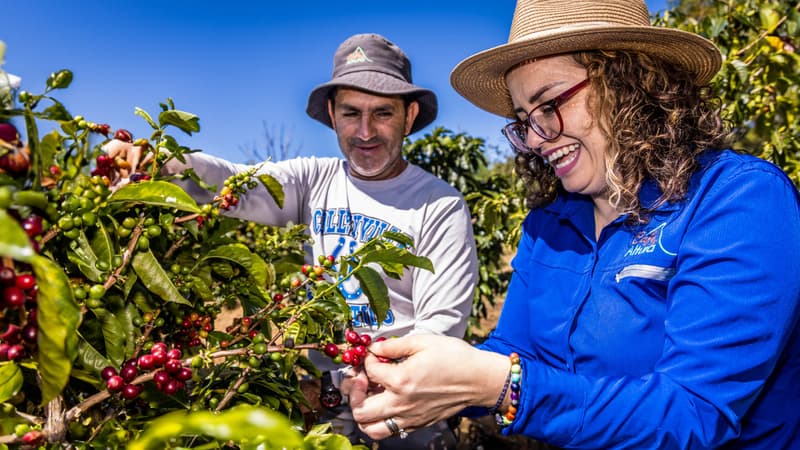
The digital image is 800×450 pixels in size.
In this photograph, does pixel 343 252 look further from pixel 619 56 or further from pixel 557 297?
pixel 619 56

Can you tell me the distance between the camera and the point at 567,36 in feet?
5.55

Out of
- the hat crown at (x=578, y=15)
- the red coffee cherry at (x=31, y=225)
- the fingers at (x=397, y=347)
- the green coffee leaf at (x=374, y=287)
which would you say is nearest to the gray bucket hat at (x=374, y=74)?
the hat crown at (x=578, y=15)

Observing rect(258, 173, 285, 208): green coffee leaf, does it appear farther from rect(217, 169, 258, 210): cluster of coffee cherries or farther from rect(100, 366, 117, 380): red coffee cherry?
rect(100, 366, 117, 380): red coffee cherry

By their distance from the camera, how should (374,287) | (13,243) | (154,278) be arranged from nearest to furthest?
(13,243)
(154,278)
(374,287)

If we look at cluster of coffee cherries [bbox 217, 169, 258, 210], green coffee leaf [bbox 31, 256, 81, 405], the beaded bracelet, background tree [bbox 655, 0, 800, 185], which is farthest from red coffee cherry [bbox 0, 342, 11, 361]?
background tree [bbox 655, 0, 800, 185]

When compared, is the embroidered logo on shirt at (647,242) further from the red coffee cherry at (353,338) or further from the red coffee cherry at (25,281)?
the red coffee cherry at (25,281)

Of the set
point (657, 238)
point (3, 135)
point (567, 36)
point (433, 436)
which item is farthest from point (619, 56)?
point (433, 436)

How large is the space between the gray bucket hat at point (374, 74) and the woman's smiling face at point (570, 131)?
109 centimetres

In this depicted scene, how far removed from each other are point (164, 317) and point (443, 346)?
68 centimetres

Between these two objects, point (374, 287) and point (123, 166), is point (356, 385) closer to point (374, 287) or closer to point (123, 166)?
point (374, 287)

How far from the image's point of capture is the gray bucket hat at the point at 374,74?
277cm

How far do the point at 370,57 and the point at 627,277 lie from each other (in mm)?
1911

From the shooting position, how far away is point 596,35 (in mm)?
1686

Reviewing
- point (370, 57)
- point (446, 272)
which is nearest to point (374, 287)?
point (446, 272)
